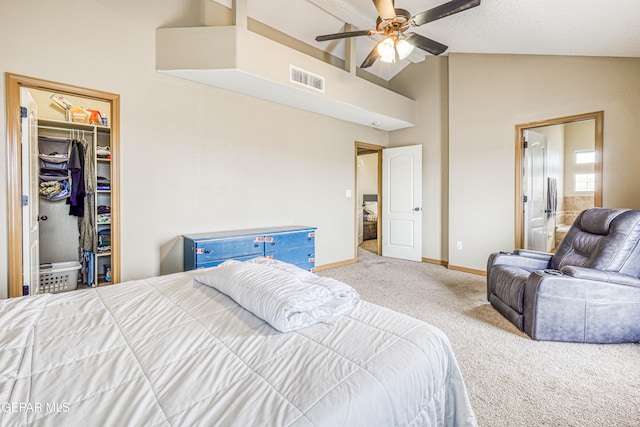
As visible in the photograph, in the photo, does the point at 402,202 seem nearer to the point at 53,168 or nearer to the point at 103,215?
the point at 103,215

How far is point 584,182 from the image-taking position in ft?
19.9

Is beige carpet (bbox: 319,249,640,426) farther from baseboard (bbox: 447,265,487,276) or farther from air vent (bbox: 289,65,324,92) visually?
air vent (bbox: 289,65,324,92)

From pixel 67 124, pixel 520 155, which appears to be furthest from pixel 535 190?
pixel 67 124

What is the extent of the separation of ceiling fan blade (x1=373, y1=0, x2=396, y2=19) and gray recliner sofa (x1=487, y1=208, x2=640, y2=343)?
2.42m

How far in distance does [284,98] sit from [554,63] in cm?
340

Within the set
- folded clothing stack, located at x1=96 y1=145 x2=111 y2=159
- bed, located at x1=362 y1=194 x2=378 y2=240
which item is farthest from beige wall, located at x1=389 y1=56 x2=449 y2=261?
folded clothing stack, located at x1=96 y1=145 x2=111 y2=159

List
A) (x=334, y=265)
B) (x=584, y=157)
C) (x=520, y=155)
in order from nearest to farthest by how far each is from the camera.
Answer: (x=520, y=155) → (x=334, y=265) → (x=584, y=157)

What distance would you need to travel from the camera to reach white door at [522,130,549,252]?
4172 mm

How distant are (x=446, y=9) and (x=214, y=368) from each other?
2.89m

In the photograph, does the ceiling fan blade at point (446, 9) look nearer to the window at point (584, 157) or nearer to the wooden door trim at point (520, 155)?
the wooden door trim at point (520, 155)

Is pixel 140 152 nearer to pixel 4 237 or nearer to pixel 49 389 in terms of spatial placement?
pixel 4 237

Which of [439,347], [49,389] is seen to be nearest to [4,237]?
[49,389]

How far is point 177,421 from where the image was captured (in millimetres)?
687

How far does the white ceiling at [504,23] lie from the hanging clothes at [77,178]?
249 cm
